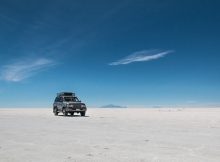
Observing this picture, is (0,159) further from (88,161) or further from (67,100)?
(67,100)

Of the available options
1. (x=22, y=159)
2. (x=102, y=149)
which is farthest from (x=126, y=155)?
(x=22, y=159)

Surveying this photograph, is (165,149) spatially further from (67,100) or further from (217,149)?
(67,100)

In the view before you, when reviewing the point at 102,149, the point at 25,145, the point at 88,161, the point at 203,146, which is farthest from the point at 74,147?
the point at 203,146

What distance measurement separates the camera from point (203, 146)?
10633mm

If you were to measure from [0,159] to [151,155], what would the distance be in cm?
392

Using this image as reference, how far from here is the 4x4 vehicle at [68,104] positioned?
121 ft

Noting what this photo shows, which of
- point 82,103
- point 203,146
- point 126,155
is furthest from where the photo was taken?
point 82,103

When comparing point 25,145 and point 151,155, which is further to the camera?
point 25,145

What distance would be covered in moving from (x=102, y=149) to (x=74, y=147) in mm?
988

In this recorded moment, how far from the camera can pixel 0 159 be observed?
8.15 metres

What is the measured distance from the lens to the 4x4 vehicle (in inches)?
1447

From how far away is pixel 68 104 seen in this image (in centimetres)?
3681

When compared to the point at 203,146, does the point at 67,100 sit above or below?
above

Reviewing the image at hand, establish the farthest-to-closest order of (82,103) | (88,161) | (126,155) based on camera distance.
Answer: (82,103)
(126,155)
(88,161)
